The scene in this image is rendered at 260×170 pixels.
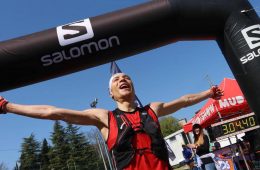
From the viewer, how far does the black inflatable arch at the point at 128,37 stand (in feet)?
13.2

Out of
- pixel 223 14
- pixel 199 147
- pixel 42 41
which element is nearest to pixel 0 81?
pixel 42 41

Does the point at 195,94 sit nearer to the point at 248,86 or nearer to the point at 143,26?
the point at 248,86

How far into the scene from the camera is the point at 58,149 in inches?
2218

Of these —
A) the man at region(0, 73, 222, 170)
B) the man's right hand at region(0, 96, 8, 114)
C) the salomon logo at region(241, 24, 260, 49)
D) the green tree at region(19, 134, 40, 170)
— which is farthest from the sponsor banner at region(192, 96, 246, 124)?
the green tree at region(19, 134, 40, 170)

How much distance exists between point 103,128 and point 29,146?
195 ft

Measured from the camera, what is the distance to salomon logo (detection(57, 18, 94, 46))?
4098 millimetres

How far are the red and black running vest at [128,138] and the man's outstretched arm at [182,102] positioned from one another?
0.97 feet

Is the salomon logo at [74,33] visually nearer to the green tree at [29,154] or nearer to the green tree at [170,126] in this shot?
the green tree at [29,154]

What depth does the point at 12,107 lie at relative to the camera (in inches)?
118

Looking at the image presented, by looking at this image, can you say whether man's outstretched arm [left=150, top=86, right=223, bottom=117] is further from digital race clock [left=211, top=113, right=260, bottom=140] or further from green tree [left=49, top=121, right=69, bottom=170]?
green tree [left=49, top=121, right=69, bottom=170]

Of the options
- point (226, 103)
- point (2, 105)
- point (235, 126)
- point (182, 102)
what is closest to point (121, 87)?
point (182, 102)

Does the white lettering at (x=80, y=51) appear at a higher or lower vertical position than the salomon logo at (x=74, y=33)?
lower

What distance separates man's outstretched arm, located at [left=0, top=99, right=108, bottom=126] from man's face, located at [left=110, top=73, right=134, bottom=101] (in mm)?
245

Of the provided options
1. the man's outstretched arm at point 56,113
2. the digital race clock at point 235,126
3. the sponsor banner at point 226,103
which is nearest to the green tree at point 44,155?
the sponsor banner at point 226,103
